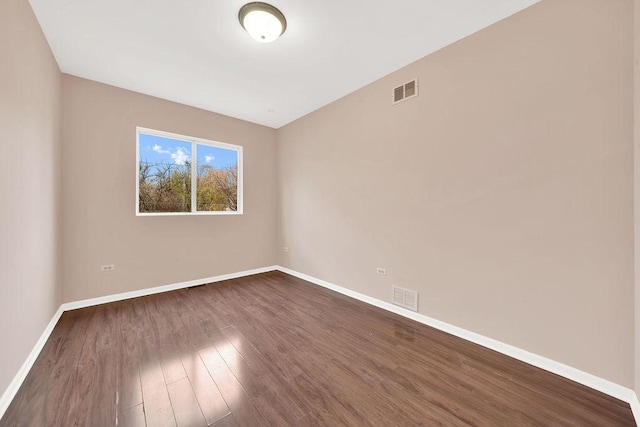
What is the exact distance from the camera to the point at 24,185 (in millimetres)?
1769

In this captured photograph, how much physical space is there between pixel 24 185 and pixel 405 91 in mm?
3520

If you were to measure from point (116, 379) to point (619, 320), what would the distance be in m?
3.43

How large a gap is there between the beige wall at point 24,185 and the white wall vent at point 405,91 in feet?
10.3

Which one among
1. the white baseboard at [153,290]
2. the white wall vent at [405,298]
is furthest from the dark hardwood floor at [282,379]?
the white baseboard at [153,290]

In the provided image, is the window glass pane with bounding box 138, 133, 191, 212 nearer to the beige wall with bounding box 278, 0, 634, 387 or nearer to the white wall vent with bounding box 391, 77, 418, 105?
the beige wall with bounding box 278, 0, 634, 387

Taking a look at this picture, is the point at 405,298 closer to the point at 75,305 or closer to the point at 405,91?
the point at 405,91

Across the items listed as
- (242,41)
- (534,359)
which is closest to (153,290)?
(242,41)

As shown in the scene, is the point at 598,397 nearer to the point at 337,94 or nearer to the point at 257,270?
the point at 337,94

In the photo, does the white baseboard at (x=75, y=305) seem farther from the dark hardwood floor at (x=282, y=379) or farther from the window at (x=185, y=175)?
the window at (x=185, y=175)

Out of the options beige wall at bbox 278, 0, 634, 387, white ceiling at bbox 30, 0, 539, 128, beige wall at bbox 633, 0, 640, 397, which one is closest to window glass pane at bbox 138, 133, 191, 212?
white ceiling at bbox 30, 0, 539, 128

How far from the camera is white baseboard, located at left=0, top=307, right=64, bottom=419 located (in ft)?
4.62

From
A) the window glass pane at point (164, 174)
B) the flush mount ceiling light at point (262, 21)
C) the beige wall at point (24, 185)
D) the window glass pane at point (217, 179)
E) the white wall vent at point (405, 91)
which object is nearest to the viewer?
the beige wall at point (24, 185)

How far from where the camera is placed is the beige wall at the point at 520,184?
1.55m

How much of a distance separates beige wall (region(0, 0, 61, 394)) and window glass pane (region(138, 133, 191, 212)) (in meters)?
0.96
